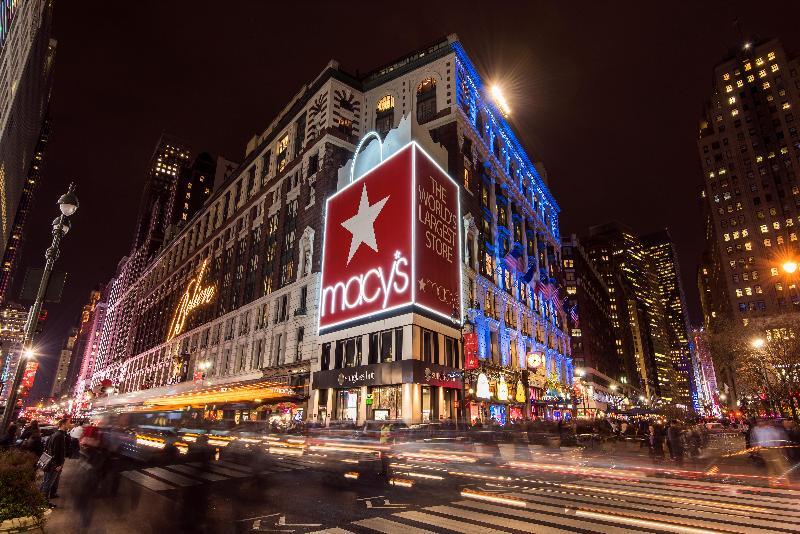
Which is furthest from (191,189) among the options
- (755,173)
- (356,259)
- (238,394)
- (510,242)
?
(755,173)

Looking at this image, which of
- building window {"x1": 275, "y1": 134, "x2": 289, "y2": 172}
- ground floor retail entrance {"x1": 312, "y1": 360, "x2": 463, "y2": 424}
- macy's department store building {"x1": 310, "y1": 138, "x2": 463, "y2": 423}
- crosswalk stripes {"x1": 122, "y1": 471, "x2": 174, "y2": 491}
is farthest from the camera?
building window {"x1": 275, "y1": 134, "x2": 289, "y2": 172}

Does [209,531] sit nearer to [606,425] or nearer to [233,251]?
[606,425]

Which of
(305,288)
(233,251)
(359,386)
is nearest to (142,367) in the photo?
(233,251)

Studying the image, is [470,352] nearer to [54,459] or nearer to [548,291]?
[54,459]

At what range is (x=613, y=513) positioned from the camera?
951cm

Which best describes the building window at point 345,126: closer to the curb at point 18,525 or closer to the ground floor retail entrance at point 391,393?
the ground floor retail entrance at point 391,393

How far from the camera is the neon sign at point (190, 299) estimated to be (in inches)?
2842

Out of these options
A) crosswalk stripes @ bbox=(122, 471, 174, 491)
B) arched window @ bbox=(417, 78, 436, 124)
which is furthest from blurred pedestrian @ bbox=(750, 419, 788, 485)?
arched window @ bbox=(417, 78, 436, 124)

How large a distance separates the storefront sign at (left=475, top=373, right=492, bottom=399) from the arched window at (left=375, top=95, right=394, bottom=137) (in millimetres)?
31812

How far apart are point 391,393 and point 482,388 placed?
360 inches

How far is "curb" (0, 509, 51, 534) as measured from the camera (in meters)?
5.73

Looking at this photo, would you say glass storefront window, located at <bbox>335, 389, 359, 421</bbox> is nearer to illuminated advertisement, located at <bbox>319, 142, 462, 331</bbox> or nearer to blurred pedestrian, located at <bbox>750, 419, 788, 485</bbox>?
illuminated advertisement, located at <bbox>319, 142, 462, 331</bbox>

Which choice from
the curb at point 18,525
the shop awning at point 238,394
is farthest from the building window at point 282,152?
the curb at point 18,525

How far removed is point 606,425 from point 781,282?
260 feet
